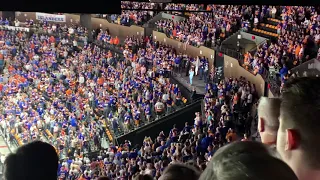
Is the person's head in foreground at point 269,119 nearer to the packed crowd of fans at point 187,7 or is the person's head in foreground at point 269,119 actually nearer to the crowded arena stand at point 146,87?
the crowded arena stand at point 146,87

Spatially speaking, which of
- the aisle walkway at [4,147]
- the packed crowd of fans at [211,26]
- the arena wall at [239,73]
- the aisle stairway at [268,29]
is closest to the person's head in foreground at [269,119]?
the arena wall at [239,73]

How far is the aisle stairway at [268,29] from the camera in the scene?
1689cm

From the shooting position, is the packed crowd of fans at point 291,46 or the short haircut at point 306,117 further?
the packed crowd of fans at point 291,46

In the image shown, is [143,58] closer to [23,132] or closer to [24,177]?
[23,132]

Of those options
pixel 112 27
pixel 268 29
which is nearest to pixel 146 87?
pixel 268 29

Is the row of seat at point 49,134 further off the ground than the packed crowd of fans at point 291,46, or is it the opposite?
the packed crowd of fans at point 291,46

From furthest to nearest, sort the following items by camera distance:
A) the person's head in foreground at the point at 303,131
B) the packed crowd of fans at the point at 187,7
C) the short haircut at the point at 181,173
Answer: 1. the packed crowd of fans at the point at 187,7
2. the short haircut at the point at 181,173
3. the person's head in foreground at the point at 303,131

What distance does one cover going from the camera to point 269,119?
1985 millimetres

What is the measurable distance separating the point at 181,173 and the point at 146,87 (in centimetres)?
1680

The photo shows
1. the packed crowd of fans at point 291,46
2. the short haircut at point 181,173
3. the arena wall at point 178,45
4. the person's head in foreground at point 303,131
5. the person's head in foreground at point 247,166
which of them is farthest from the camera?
the arena wall at point 178,45

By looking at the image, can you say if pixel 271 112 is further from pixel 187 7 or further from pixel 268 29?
pixel 187 7

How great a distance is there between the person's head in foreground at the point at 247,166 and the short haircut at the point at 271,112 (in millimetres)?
902

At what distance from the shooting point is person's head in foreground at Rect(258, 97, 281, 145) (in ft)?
6.43

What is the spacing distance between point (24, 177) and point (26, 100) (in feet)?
70.0
